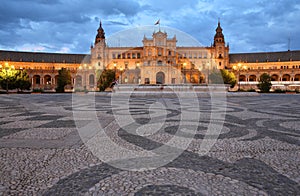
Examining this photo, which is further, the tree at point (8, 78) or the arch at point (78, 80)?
the arch at point (78, 80)

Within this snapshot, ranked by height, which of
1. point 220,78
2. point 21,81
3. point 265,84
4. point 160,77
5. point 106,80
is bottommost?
point 265,84

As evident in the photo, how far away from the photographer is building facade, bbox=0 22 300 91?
260 ft

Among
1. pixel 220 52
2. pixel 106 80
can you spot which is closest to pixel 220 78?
Answer: pixel 106 80

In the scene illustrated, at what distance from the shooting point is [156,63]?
77.9 meters

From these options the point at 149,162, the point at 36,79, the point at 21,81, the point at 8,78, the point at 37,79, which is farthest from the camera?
the point at 37,79

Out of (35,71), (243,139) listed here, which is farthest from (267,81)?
(35,71)

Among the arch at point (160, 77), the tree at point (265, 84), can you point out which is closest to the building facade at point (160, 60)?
the arch at point (160, 77)

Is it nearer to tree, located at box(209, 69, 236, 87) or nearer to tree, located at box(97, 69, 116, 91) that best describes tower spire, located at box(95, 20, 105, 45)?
tree, located at box(97, 69, 116, 91)

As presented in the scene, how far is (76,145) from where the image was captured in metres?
4.85

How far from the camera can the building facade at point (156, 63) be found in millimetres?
79188

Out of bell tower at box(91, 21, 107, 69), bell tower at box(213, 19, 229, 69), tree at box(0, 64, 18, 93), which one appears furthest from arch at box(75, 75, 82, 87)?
bell tower at box(213, 19, 229, 69)

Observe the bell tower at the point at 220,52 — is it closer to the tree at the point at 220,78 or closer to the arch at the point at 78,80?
the tree at the point at 220,78

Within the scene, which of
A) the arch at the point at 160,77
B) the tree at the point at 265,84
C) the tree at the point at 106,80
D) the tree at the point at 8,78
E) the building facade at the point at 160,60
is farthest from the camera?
the building facade at the point at 160,60

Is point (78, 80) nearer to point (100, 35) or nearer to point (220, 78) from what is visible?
point (100, 35)
